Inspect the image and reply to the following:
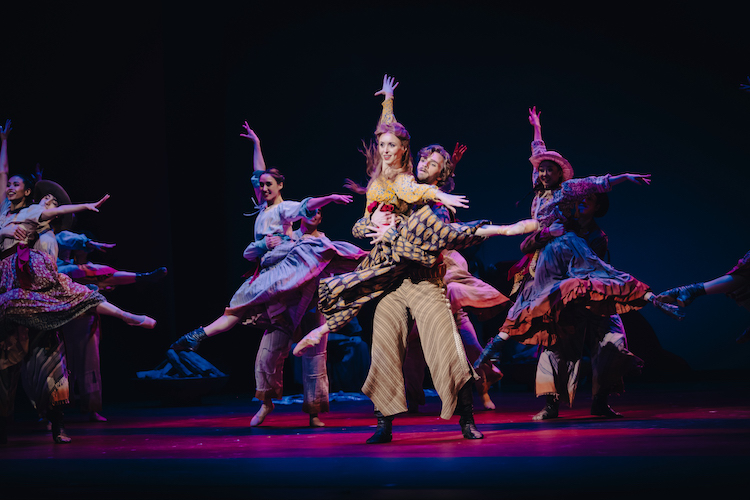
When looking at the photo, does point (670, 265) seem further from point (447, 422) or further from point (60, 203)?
point (60, 203)

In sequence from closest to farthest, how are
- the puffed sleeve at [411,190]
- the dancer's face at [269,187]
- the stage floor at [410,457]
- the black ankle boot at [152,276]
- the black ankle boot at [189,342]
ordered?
1. the stage floor at [410,457]
2. the puffed sleeve at [411,190]
3. the black ankle boot at [189,342]
4. the dancer's face at [269,187]
5. the black ankle boot at [152,276]

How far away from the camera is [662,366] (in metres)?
7.38

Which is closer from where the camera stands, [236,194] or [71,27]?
[71,27]

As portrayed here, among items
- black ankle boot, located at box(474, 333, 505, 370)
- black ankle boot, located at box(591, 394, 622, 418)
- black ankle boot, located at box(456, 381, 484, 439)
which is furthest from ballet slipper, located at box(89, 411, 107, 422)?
black ankle boot, located at box(591, 394, 622, 418)

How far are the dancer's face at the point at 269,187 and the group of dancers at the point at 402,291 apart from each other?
0.03 ft

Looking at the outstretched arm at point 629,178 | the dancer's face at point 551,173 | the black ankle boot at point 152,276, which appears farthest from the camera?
the black ankle boot at point 152,276

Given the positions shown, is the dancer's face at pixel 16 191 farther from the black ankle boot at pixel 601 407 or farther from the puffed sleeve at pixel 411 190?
the black ankle boot at pixel 601 407

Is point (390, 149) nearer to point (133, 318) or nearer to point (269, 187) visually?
point (269, 187)

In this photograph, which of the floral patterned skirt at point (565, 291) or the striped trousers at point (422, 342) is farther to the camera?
the floral patterned skirt at point (565, 291)

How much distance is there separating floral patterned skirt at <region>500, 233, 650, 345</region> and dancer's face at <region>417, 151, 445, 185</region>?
116cm

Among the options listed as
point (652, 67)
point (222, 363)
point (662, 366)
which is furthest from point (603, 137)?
point (222, 363)

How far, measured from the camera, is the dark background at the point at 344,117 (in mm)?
6988

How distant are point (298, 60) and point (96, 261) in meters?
3.11

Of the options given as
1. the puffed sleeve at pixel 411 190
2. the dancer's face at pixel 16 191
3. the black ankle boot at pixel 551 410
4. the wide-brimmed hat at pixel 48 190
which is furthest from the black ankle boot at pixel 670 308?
the dancer's face at pixel 16 191
